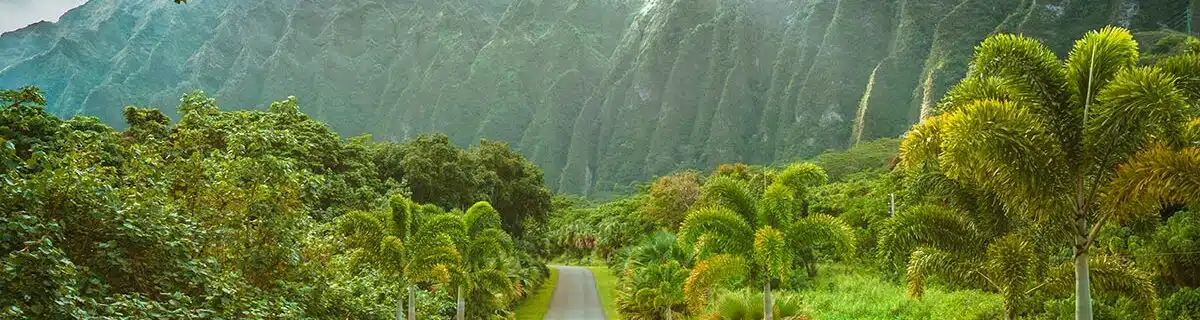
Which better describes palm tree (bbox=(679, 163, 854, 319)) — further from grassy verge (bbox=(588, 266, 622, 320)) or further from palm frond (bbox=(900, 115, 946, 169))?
grassy verge (bbox=(588, 266, 622, 320))

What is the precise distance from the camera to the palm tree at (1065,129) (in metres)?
10.3

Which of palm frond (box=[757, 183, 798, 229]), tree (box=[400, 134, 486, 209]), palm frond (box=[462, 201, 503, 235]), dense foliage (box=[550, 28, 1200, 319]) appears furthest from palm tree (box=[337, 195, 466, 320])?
tree (box=[400, 134, 486, 209])

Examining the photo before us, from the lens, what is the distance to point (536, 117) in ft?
551

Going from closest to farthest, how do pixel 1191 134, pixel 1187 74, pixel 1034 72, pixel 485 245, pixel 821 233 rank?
pixel 1191 134, pixel 1187 74, pixel 1034 72, pixel 821 233, pixel 485 245

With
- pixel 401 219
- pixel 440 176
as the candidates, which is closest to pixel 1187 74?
pixel 401 219

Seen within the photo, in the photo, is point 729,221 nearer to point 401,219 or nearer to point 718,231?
point 718,231

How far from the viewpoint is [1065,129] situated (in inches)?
442

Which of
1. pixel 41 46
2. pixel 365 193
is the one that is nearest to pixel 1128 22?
pixel 365 193

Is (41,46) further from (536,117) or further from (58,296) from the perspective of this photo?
(58,296)

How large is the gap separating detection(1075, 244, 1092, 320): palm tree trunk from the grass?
46.2 ft

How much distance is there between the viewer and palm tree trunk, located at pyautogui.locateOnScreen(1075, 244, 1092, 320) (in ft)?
35.9

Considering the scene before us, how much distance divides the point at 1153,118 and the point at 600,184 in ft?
443

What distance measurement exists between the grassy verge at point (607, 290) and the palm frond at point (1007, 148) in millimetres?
25527

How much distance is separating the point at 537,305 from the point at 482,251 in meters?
13.3
